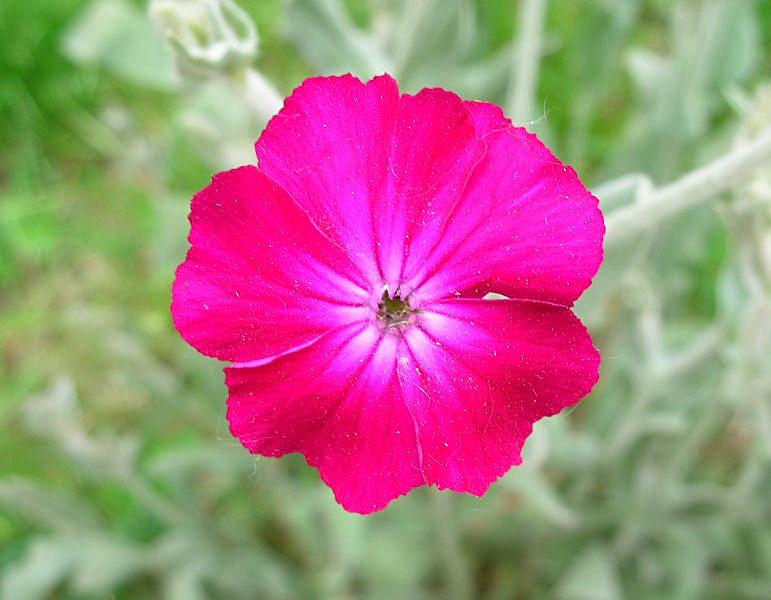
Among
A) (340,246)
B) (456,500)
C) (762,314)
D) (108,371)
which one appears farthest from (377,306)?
(108,371)

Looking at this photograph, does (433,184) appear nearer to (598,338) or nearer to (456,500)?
(456,500)

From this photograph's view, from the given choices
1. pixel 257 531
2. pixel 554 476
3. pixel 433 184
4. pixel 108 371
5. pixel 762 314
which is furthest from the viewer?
pixel 108 371

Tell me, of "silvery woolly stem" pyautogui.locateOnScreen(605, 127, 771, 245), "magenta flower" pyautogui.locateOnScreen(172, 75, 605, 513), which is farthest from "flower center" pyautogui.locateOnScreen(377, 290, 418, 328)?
"silvery woolly stem" pyautogui.locateOnScreen(605, 127, 771, 245)

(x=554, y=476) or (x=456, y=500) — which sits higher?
(x=554, y=476)

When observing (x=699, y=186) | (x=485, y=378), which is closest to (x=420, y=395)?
(x=485, y=378)

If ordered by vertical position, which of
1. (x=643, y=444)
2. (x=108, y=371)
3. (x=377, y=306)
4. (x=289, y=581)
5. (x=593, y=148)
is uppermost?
(x=593, y=148)

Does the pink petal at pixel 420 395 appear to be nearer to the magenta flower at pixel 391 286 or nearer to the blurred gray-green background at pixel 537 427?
the magenta flower at pixel 391 286

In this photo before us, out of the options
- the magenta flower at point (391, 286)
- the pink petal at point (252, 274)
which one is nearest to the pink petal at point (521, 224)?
the magenta flower at point (391, 286)

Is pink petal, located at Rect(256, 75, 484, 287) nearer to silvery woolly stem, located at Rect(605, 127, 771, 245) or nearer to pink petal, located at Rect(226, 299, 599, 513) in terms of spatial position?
pink petal, located at Rect(226, 299, 599, 513)
